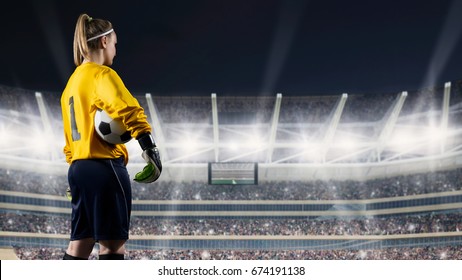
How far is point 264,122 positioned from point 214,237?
8.71 m

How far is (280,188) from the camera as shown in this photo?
38031 millimetres

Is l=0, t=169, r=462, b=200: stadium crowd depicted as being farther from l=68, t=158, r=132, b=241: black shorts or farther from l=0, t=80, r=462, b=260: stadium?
l=68, t=158, r=132, b=241: black shorts

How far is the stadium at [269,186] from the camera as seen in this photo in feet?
106

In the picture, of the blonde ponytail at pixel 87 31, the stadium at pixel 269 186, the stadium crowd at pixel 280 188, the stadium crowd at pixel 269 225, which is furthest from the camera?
the stadium crowd at pixel 280 188

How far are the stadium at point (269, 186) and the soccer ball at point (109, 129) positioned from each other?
26.9 meters

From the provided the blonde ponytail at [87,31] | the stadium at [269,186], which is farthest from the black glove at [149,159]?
the stadium at [269,186]

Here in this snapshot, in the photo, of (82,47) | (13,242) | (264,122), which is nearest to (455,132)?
(264,122)

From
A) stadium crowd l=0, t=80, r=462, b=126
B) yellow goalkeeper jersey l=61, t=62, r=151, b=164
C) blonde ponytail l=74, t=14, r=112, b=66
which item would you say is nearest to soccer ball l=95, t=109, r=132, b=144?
yellow goalkeeper jersey l=61, t=62, r=151, b=164

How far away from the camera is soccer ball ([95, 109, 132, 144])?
299cm

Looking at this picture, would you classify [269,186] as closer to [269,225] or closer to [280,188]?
[280,188]

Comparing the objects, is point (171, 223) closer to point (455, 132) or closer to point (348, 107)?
point (348, 107)

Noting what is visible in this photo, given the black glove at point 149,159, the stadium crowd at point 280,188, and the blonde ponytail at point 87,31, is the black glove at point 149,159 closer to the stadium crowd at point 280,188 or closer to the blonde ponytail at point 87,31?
the blonde ponytail at point 87,31

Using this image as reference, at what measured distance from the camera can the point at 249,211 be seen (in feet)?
118

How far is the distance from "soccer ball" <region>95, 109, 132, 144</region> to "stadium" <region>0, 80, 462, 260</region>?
26870 millimetres
